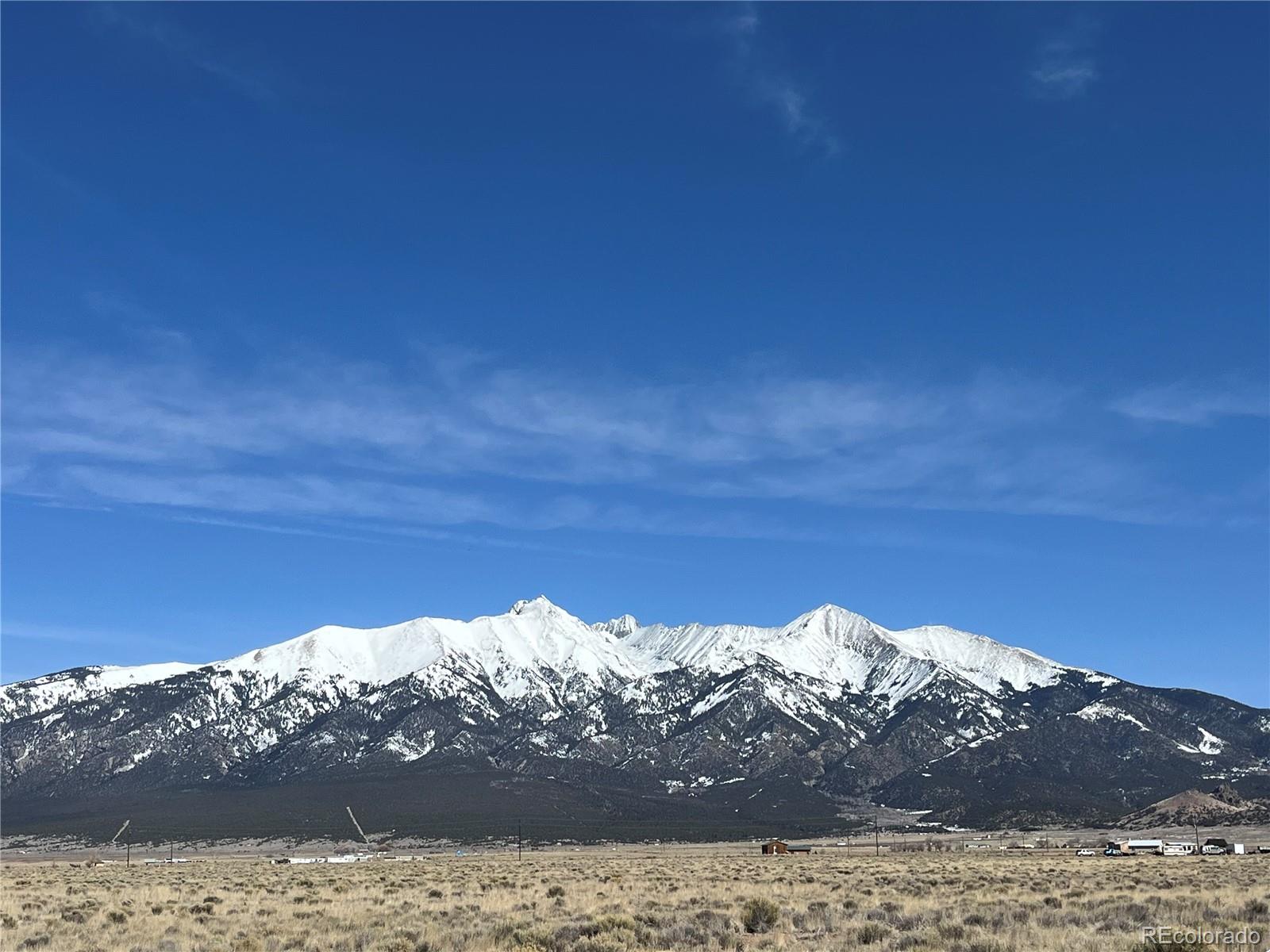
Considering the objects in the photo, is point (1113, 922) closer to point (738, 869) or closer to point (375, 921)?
point (375, 921)

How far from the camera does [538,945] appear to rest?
22.1 m

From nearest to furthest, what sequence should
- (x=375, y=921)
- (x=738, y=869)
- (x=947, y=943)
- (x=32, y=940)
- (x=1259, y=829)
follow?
(x=947, y=943) < (x=32, y=940) < (x=375, y=921) < (x=738, y=869) < (x=1259, y=829)

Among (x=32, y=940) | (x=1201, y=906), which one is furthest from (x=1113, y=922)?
(x=32, y=940)

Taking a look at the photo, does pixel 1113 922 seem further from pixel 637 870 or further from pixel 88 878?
pixel 88 878

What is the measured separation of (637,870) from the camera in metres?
57.2

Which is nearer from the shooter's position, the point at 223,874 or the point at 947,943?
the point at 947,943

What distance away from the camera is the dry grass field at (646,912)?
22.8m

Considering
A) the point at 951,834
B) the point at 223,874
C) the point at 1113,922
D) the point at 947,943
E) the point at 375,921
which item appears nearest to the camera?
the point at 947,943

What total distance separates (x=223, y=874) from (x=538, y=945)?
48.2 m

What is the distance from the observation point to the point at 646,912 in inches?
1144

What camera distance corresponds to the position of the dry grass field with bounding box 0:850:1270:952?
74.7 ft

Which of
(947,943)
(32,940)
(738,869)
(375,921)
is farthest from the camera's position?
(738,869)

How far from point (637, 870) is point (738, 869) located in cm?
540

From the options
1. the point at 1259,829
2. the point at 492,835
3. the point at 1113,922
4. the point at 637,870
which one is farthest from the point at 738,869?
the point at 492,835
